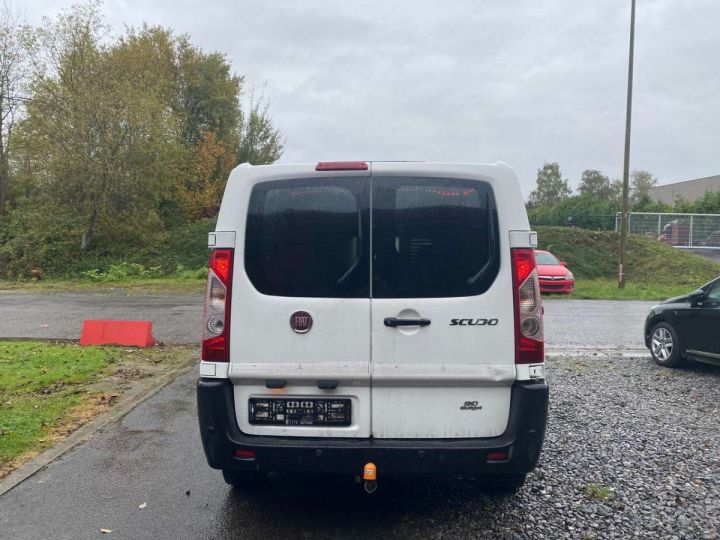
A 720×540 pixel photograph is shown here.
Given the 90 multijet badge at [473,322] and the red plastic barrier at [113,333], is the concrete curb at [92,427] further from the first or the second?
the 90 multijet badge at [473,322]

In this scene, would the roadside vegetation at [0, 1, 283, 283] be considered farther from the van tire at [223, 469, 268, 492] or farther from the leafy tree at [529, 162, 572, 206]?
the leafy tree at [529, 162, 572, 206]

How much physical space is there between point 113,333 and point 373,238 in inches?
325

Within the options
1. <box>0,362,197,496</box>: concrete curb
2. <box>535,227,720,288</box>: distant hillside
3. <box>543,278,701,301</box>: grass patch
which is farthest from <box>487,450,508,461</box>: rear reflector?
<box>535,227,720,288</box>: distant hillside

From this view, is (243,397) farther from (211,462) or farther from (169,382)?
(169,382)

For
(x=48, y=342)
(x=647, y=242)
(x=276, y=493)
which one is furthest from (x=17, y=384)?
(x=647, y=242)

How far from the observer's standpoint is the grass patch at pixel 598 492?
4441 mm

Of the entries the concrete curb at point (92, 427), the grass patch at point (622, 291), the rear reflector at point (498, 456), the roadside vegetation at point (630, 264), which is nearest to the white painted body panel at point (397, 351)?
the rear reflector at point (498, 456)

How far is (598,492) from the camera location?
178 inches

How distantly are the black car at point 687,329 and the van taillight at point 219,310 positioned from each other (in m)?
7.04

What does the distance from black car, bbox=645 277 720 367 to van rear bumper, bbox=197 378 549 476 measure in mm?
5869

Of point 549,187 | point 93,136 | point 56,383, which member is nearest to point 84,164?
point 93,136

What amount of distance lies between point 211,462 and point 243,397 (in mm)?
440

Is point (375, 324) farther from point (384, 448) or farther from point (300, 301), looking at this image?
point (384, 448)

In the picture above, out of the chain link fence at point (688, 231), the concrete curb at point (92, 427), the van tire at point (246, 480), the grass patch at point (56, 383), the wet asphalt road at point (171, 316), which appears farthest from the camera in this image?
the chain link fence at point (688, 231)
